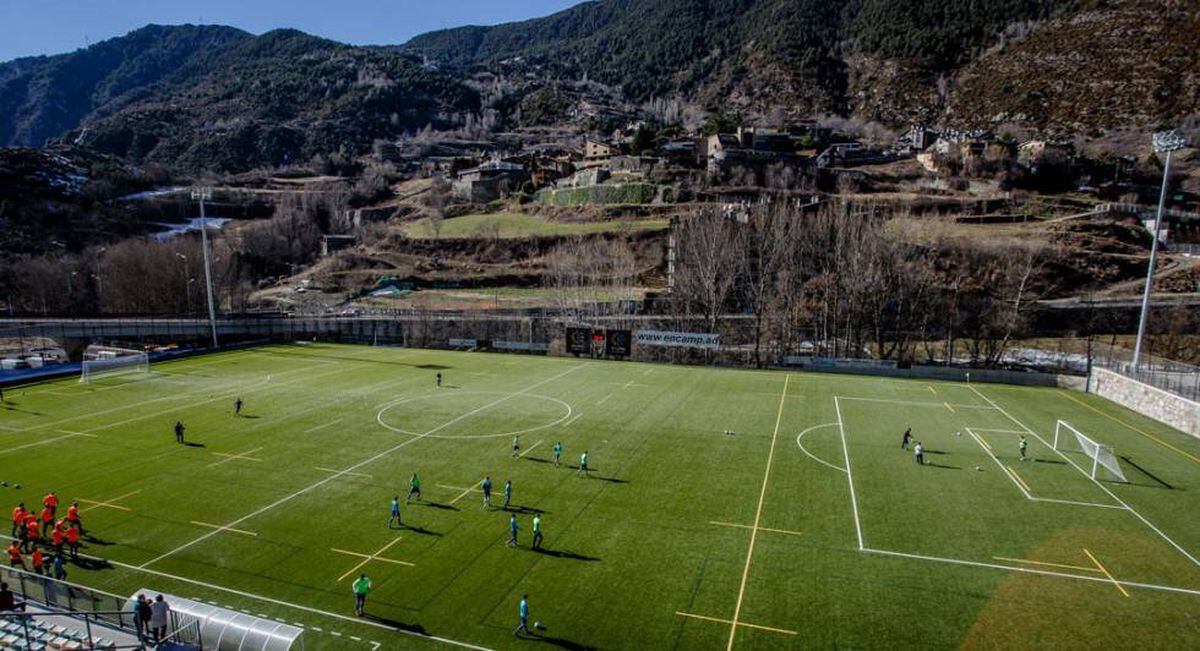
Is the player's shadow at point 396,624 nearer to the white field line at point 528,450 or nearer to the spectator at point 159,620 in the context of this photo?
the spectator at point 159,620

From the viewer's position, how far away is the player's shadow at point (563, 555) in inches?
866

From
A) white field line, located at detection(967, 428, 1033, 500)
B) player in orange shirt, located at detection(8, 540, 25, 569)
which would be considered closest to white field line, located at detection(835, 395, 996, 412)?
white field line, located at detection(967, 428, 1033, 500)

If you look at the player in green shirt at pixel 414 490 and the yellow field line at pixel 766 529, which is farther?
the player in green shirt at pixel 414 490

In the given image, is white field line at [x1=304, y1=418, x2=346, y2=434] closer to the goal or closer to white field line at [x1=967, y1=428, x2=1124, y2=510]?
white field line at [x1=967, y1=428, x2=1124, y2=510]

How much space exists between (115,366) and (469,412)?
106 ft

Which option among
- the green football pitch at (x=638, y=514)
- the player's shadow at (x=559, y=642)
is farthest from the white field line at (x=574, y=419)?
the player's shadow at (x=559, y=642)

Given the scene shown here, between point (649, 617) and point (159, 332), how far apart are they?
210 feet

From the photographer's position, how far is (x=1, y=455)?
3206 centimetres

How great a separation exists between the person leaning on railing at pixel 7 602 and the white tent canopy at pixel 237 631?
15.3ft

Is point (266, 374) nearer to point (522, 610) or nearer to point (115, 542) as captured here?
point (115, 542)

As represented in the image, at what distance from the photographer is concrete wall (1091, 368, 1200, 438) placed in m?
37.3

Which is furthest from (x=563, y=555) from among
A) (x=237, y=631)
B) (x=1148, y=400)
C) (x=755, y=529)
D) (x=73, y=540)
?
(x=1148, y=400)

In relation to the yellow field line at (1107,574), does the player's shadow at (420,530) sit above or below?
below

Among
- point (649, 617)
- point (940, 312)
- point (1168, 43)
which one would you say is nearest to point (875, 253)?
point (940, 312)
